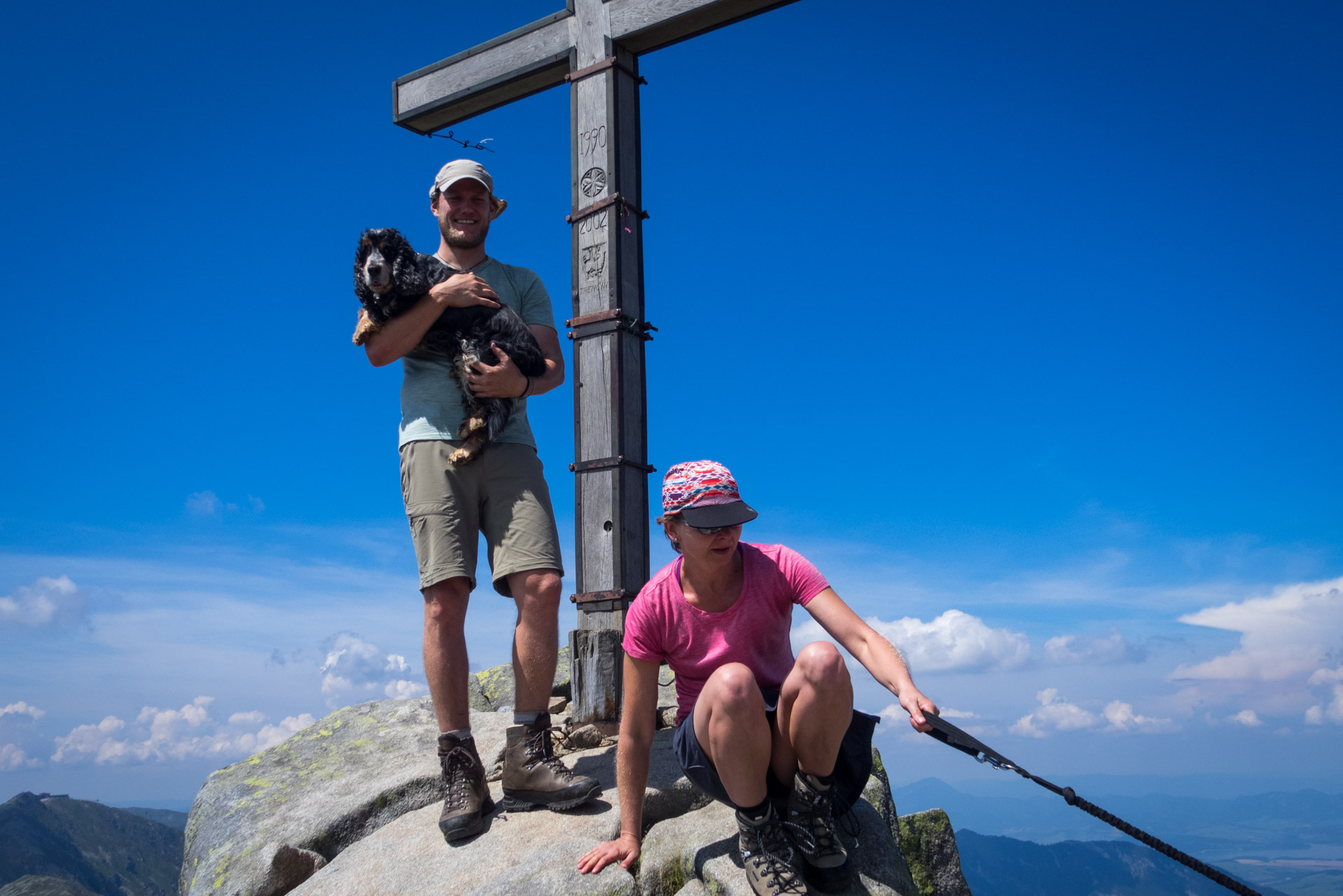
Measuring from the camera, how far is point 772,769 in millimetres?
2814

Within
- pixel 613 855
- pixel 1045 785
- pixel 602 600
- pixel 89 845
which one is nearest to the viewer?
pixel 1045 785

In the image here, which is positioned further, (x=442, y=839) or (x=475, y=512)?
(x=475, y=512)

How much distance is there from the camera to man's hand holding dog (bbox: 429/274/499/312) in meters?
3.62

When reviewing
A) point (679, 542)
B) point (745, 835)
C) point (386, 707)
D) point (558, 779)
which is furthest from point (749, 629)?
point (386, 707)

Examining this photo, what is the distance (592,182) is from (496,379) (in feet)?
6.21

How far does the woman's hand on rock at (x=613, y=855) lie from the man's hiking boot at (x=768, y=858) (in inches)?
17.0

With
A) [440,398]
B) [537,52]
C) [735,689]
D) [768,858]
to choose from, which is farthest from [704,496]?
[537,52]

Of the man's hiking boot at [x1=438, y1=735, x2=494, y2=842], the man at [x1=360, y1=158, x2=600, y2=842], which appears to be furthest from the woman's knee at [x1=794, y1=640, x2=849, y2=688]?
the man's hiking boot at [x1=438, y1=735, x2=494, y2=842]

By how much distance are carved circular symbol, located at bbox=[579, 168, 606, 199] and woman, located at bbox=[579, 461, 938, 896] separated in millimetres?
2668

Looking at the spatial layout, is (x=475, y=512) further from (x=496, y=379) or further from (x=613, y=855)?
(x=613, y=855)

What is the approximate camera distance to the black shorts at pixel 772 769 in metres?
2.79

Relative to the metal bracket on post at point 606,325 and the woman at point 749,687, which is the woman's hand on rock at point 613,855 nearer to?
the woman at point 749,687

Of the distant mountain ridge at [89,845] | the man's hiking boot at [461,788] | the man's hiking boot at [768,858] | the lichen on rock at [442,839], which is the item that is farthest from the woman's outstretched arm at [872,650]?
the distant mountain ridge at [89,845]

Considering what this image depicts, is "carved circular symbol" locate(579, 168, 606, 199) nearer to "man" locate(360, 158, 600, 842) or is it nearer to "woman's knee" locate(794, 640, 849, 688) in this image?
"man" locate(360, 158, 600, 842)
